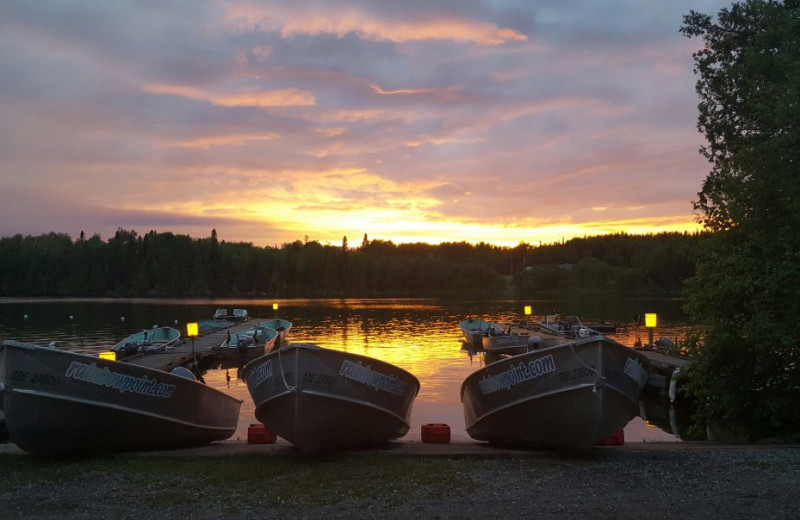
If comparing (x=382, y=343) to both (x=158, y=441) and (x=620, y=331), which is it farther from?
(x=158, y=441)

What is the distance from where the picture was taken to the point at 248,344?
37000 millimetres

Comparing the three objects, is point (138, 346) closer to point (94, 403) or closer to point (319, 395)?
point (94, 403)

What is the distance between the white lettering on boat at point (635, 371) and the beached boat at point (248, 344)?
28.9 meters

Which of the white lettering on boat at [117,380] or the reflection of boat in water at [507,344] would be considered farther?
the reflection of boat in water at [507,344]

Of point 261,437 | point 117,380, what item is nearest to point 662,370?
point 261,437

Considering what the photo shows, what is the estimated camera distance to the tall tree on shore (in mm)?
12227

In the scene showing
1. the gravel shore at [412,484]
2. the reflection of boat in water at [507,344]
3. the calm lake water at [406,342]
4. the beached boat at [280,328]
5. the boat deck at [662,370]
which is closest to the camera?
the gravel shore at [412,484]

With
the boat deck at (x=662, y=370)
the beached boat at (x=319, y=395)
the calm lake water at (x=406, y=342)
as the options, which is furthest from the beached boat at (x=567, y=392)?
the boat deck at (x=662, y=370)

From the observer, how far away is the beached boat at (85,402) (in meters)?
9.48

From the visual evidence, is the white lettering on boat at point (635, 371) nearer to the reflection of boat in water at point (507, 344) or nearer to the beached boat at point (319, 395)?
the beached boat at point (319, 395)

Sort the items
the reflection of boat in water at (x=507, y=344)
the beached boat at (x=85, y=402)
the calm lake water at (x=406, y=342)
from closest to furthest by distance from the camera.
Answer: the beached boat at (x=85, y=402) < the calm lake water at (x=406, y=342) < the reflection of boat in water at (x=507, y=344)

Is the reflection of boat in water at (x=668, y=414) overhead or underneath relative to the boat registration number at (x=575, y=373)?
underneath

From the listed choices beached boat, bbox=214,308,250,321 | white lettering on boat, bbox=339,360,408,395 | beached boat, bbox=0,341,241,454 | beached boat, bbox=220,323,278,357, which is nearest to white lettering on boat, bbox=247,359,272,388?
white lettering on boat, bbox=339,360,408,395

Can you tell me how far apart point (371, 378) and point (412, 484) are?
2334 millimetres
